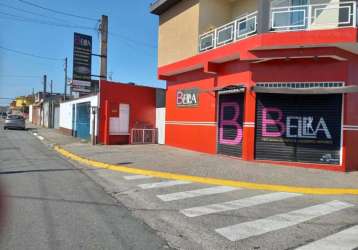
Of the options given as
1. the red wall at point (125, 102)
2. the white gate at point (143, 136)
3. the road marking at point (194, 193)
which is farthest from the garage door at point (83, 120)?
the road marking at point (194, 193)

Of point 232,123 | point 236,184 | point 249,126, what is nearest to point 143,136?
point 232,123

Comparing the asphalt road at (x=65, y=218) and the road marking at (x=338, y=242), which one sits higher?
the asphalt road at (x=65, y=218)

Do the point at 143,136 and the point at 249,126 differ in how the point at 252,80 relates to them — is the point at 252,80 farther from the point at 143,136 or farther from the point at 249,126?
the point at 143,136

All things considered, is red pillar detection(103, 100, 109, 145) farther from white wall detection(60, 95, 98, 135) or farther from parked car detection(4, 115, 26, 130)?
parked car detection(4, 115, 26, 130)

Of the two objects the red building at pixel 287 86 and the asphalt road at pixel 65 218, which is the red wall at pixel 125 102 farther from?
the asphalt road at pixel 65 218

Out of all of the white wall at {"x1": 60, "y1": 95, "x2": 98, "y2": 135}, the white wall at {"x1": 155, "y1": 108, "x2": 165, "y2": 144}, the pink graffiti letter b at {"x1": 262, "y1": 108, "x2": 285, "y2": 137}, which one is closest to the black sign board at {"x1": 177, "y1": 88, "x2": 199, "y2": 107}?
the white wall at {"x1": 155, "y1": 108, "x2": 165, "y2": 144}

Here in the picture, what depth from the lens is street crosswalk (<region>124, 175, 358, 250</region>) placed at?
19.6 feet

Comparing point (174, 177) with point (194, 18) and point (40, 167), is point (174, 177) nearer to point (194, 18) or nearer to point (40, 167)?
point (40, 167)

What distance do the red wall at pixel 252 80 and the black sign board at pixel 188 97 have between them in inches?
10.1

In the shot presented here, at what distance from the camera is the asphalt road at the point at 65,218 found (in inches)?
217

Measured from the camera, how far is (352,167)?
1374 cm

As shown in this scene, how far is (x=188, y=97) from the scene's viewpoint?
19469mm

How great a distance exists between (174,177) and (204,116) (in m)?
6.85

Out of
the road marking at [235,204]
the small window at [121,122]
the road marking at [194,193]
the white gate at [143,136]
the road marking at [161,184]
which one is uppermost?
the small window at [121,122]
